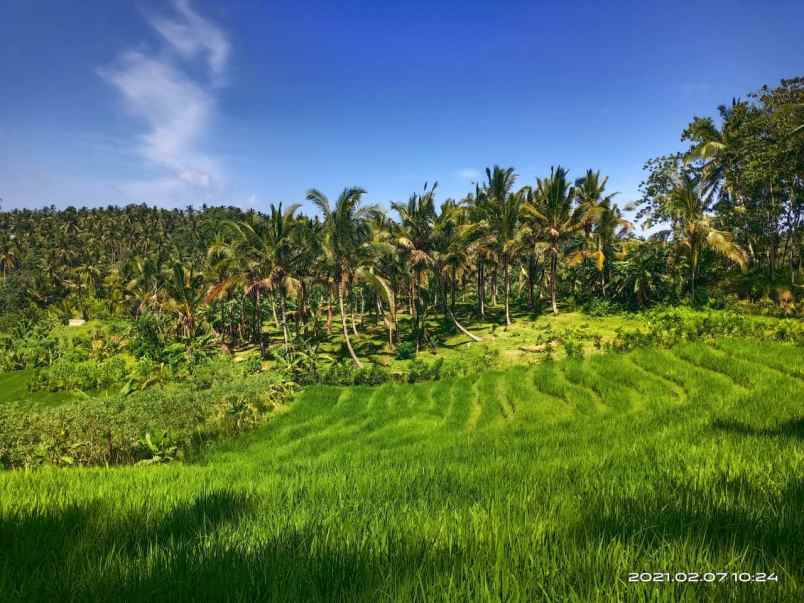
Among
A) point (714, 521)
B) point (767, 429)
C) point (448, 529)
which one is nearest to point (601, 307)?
point (767, 429)

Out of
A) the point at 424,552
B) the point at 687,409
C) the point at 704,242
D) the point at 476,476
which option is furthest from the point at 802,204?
the point at 424,552

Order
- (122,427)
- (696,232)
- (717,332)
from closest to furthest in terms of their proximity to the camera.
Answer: (122,427)
(717,332)
(696,232)

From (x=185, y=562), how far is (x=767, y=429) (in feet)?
22.6

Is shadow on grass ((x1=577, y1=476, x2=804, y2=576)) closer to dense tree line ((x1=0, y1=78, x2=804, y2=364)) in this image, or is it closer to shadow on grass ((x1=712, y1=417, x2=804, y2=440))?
shadow on grass ((x1=712, y1=417, x2=804, y2=440))

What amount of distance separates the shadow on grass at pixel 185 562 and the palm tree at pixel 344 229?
21.8 meters

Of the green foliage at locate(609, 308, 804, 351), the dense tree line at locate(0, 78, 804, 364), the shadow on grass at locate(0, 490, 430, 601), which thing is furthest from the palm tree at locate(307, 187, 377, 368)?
the shadow on grass at locate(0, 490, 430, 601)

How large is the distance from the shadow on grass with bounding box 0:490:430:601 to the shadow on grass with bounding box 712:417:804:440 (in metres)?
5.34

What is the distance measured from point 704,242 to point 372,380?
24.1 m

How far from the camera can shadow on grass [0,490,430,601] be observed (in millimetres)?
1556

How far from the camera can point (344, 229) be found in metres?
24.2

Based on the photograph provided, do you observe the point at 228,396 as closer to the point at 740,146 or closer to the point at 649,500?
the point at 649,500

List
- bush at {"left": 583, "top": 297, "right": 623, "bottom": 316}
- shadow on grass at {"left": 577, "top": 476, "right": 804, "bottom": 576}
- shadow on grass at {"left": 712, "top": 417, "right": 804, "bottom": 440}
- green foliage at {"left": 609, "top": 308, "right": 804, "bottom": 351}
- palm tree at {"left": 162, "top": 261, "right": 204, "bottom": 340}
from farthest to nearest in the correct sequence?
1. bush at {"left": 583, "top": 297, "right": 623, "bottom": 316}
2. palm tree at {"left": 162, "top": 261, "right": 204, "bottom": 340}
3. green foliage at {"left": 609, "top": 308, "right": 804, "bottom": 351}
4. shadow on grass at {"left": 712, "top": 417, "right": 804, "bottom": 440}
5. shadow on grass at {"left": 577, "top": 476, "right": 804, "bottom": 576}

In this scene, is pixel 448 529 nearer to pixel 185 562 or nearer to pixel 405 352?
pixel 185 562

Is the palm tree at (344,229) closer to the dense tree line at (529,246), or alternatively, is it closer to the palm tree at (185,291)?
the dense tree line at (529,246)
